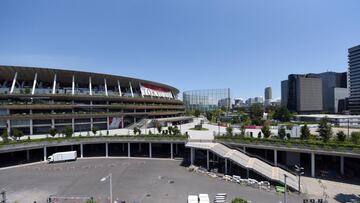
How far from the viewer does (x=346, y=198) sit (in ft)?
97.8

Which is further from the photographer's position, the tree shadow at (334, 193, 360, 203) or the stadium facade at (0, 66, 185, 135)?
the stadium facade at (0, 66, 185, 135)

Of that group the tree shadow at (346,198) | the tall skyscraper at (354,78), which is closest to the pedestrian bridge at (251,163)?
the tree shadow at (346,198)

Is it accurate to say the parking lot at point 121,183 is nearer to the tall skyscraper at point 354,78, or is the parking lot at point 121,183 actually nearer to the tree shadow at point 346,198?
the tree shadow at point 346,198

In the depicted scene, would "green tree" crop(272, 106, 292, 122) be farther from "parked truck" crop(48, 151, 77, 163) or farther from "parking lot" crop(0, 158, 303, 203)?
"parked truck" crop(48, 151, 77, 163)

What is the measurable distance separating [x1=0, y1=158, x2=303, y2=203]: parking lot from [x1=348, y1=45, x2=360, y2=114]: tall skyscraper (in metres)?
178

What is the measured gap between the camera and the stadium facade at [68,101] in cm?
6127

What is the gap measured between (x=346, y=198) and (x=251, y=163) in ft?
44.4

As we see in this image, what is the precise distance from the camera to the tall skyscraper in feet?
541

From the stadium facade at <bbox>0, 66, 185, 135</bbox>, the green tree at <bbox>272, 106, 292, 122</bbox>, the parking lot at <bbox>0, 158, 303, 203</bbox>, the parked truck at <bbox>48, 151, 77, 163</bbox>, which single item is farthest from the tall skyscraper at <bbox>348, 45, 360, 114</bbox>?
the parked truck at <bbox>48, 151, 77, 163</bbox>

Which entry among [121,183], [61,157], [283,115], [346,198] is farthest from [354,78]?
[61,157]

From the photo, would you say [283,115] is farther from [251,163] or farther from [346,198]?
[346,198]

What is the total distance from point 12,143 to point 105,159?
1810cm

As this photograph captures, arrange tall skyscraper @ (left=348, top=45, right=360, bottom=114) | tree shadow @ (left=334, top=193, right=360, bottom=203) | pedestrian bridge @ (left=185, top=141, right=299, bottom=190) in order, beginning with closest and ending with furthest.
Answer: tree shadow @ (left=334, top=193, right=360, bottom=203), pedestrian bridge @ (left=185, top=141, right=299, bottom=190), tall skyscraper @ (left=348, top=45, right=360, bottom=114)

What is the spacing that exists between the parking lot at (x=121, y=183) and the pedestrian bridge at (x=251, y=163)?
431cm
